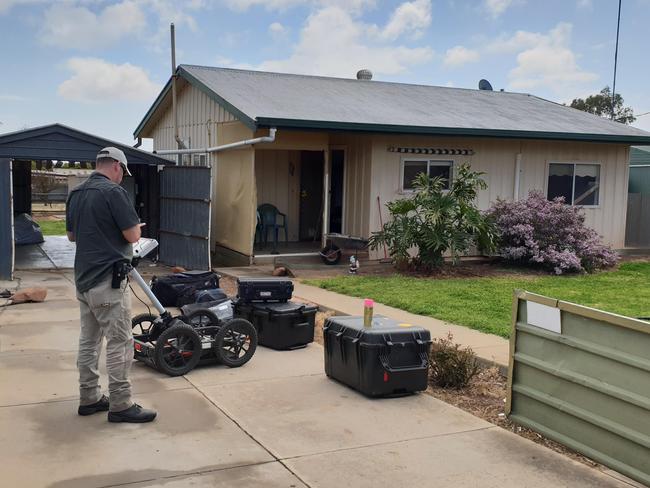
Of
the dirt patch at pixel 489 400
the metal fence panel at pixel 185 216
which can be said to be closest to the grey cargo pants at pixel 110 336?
the dirt patch at pixel 489 400

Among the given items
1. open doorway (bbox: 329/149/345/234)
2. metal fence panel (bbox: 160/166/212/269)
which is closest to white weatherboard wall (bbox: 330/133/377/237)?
open doorway (bbox: 329/149/345/234)

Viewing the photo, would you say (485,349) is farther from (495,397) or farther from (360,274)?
(360,274)

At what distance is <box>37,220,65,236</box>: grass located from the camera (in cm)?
2289

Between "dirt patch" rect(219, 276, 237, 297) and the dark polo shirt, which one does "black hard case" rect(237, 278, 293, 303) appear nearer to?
the dark polo shirt

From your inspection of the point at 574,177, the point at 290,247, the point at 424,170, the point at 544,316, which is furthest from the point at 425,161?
the point at 544,316

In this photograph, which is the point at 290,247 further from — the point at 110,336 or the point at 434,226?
the point at 110,336

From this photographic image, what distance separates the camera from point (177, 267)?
47.4 ft

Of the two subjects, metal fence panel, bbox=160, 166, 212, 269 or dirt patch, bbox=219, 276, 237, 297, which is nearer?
dirt patch, bbox=219, 276, 237, 297

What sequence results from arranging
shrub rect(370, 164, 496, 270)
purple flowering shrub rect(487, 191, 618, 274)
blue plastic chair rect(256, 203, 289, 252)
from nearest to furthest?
shrub rect(370, 164, 496, 270), purple flowering shrub rect(487, 191, 618, 274), blue plastic chair rect(256, 203, 289, 252)

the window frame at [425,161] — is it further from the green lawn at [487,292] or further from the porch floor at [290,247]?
the green lawn at [487,292]

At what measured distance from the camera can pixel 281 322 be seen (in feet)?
26.2

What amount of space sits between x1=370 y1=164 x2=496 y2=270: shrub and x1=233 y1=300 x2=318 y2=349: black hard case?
18.4 feet

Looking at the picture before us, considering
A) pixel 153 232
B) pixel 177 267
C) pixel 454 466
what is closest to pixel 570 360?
pixel 454 466

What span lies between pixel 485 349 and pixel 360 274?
6.00m
